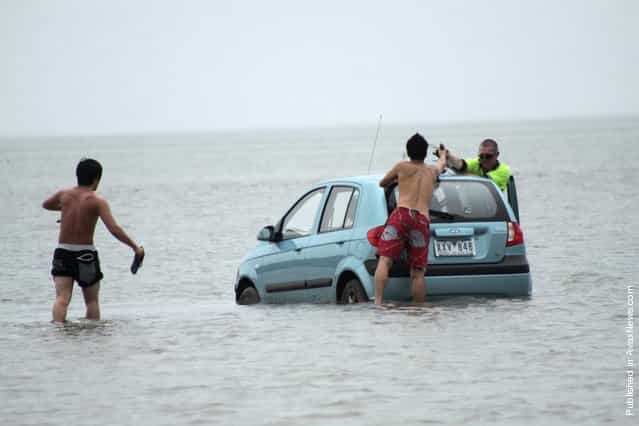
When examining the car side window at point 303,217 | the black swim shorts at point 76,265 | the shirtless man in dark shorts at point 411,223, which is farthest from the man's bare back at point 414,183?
the black swim shorts at point 76,265

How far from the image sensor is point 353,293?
11.9 meters

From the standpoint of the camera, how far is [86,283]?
1168 cm

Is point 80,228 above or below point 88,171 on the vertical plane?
below

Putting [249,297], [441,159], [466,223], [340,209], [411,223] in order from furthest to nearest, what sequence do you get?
[249,297] → [340,209] → [441,159] → [466,223] → [411,223]

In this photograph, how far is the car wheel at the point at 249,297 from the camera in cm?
1343

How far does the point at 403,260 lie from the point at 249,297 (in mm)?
2616

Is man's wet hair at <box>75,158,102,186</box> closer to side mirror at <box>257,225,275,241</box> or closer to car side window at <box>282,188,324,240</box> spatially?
side mirror at <box>257,225,275,241</box>

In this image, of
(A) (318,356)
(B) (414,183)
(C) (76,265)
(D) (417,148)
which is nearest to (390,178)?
(B) (414,183)

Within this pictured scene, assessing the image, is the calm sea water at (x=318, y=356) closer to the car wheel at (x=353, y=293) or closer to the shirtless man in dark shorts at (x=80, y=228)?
the car wheel at (x=353, y=293)

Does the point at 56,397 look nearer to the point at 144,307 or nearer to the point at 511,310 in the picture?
the point at 511,310

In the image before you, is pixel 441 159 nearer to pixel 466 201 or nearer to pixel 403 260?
pixel 466 201

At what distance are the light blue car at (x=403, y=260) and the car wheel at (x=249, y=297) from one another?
86 cm

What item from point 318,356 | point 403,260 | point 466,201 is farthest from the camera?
point 466,201

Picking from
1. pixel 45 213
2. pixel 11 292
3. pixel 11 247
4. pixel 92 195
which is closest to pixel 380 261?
pixel 92 195
